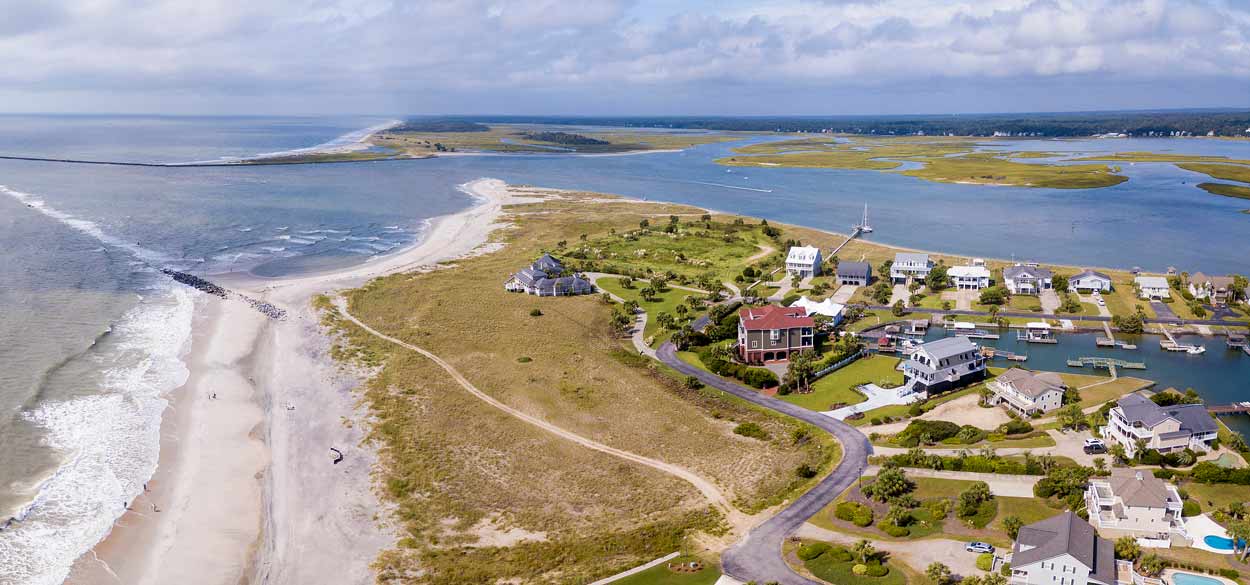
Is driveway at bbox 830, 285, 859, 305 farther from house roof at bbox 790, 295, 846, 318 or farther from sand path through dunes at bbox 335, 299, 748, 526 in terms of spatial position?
sand path through dunes at bbox 335, 299, 748, 526

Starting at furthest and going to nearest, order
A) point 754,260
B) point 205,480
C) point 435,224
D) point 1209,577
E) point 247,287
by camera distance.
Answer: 1. point 435,224
2. point 754,260
3. point 247,287
4. point 205,480
5. point 1209,577

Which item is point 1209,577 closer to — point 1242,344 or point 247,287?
point 1242,344

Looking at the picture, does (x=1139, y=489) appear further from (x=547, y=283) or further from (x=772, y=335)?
(x=547, y=283)

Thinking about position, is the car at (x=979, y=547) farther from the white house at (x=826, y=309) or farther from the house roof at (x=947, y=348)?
the white house at (x=826, y=309)

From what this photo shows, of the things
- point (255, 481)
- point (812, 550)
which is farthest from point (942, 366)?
point (255, 481)

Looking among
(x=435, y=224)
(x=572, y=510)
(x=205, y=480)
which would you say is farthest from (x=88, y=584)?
(x=435, y=224)
